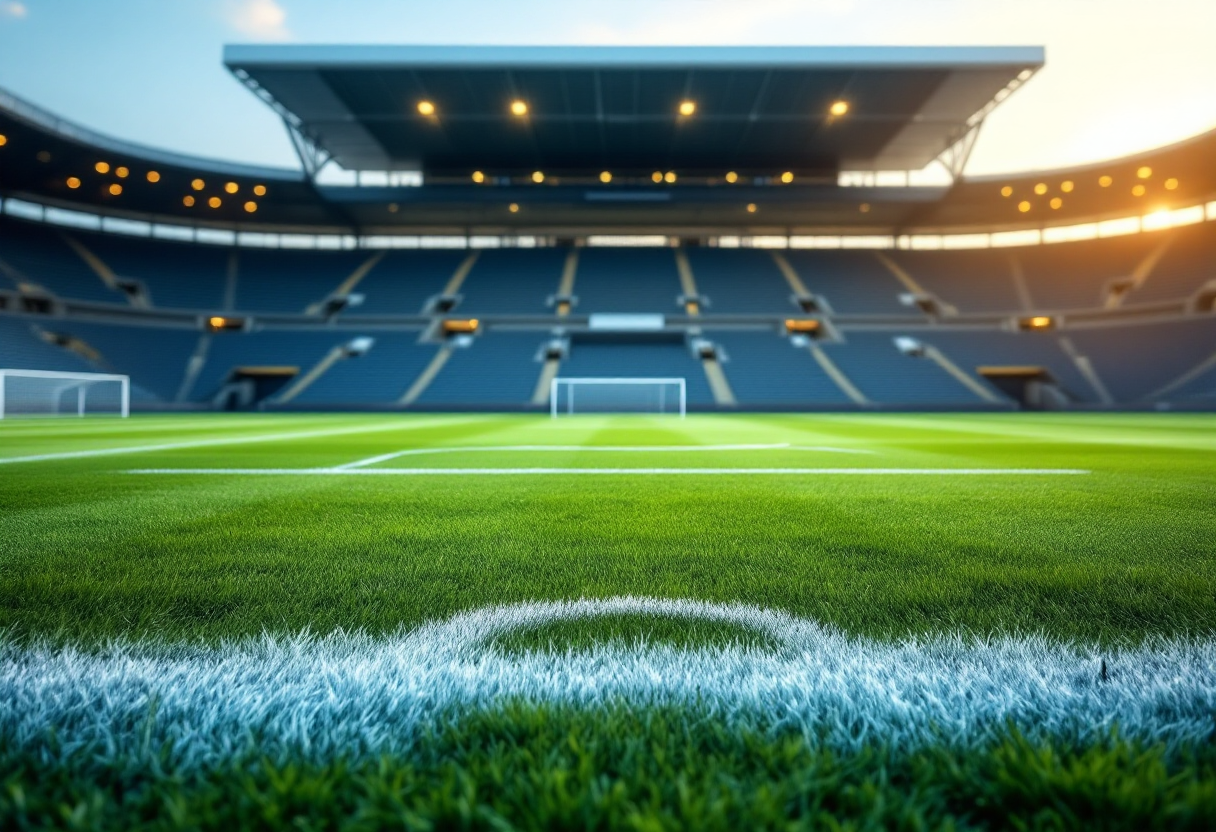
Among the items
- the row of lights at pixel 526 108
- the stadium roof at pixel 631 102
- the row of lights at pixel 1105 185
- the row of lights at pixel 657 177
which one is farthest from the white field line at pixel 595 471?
the row of lights at pixel 1105 185

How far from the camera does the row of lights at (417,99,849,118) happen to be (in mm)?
20969

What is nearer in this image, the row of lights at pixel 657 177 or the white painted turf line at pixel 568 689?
the white painted turf line at pixel 568 689

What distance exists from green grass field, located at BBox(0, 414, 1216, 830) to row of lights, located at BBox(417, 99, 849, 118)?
20409 mm

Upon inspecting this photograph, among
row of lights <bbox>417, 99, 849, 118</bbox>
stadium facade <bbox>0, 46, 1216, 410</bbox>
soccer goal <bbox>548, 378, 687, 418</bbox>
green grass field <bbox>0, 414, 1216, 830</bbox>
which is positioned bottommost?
green grass field <bbox>0, 414, 1216, 830</bbox>

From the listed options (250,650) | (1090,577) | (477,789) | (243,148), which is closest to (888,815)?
(477,789)

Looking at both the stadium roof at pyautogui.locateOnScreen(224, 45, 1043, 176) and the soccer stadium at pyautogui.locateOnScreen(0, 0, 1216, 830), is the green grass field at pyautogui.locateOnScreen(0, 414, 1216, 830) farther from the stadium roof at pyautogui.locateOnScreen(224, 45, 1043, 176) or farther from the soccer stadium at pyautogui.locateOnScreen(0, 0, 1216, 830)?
the stadium roof at pyautogui.locateOnScreen(224, 45, 1043, 176)

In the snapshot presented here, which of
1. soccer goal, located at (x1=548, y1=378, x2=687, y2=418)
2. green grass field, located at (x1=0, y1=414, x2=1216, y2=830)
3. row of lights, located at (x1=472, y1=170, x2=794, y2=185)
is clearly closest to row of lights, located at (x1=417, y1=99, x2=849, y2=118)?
row of lights, located at (x1=472, y1=170, x2=794, y2=185)

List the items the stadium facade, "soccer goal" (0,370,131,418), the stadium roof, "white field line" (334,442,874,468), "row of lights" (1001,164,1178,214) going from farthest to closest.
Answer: "row of lights" (1001,164,1178,214) < the stadium facade < "soccer goal" (0,370,131,418) < the stadium roof < "white field line" (334,442,874,468)

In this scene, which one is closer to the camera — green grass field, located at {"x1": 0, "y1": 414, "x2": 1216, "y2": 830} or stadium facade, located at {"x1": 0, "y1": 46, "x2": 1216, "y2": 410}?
green grass field, located at {"x1": 0, "y1": 414, "x2": 1216, "y2": 830}

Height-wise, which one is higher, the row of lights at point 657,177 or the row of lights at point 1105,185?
the row of lights at point 657,177

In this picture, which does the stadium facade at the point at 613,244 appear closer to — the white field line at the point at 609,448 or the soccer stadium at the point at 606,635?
the white field line at the point at 609,448

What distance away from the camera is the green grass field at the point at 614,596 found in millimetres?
642

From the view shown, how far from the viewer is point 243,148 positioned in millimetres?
56969

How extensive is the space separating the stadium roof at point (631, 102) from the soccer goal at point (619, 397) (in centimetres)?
970
